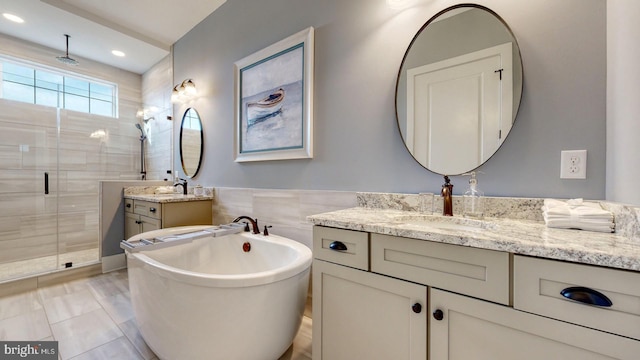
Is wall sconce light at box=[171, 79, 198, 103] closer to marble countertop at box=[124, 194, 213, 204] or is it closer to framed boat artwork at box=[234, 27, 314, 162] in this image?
framed boat artwork at box=[234, 27, 314, 162]

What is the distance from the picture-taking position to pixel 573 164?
1.06 metres

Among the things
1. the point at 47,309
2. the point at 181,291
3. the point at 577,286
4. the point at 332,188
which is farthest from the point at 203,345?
the point at 47,309

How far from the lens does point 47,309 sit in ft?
6.60

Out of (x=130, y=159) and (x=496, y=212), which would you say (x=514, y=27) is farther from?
(x=130, y=159)

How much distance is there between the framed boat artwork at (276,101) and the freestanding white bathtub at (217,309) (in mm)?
969

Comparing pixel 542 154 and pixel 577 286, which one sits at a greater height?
pixel 542 154

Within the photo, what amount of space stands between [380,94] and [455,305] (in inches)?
48.5

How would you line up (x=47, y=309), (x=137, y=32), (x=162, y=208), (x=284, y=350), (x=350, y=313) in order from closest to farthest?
(x=350, y=313) → (x=284, y=350) → (x=47, y=309) → (x=162, y=208) → (x=137, y=32)

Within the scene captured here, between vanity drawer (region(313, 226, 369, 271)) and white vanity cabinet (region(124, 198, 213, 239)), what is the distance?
1.96m

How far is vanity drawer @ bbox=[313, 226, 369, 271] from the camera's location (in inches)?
41.9

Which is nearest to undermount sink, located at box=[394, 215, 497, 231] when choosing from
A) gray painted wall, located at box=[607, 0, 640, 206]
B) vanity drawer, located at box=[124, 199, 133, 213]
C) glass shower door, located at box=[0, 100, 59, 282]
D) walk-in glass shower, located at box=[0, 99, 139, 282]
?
gray painted wall, located at box=[607, 0, 640, 206]

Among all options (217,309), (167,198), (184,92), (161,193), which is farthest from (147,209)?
(217,309)

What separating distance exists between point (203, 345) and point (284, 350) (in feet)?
1.48

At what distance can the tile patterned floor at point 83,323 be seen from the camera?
1532 mm
